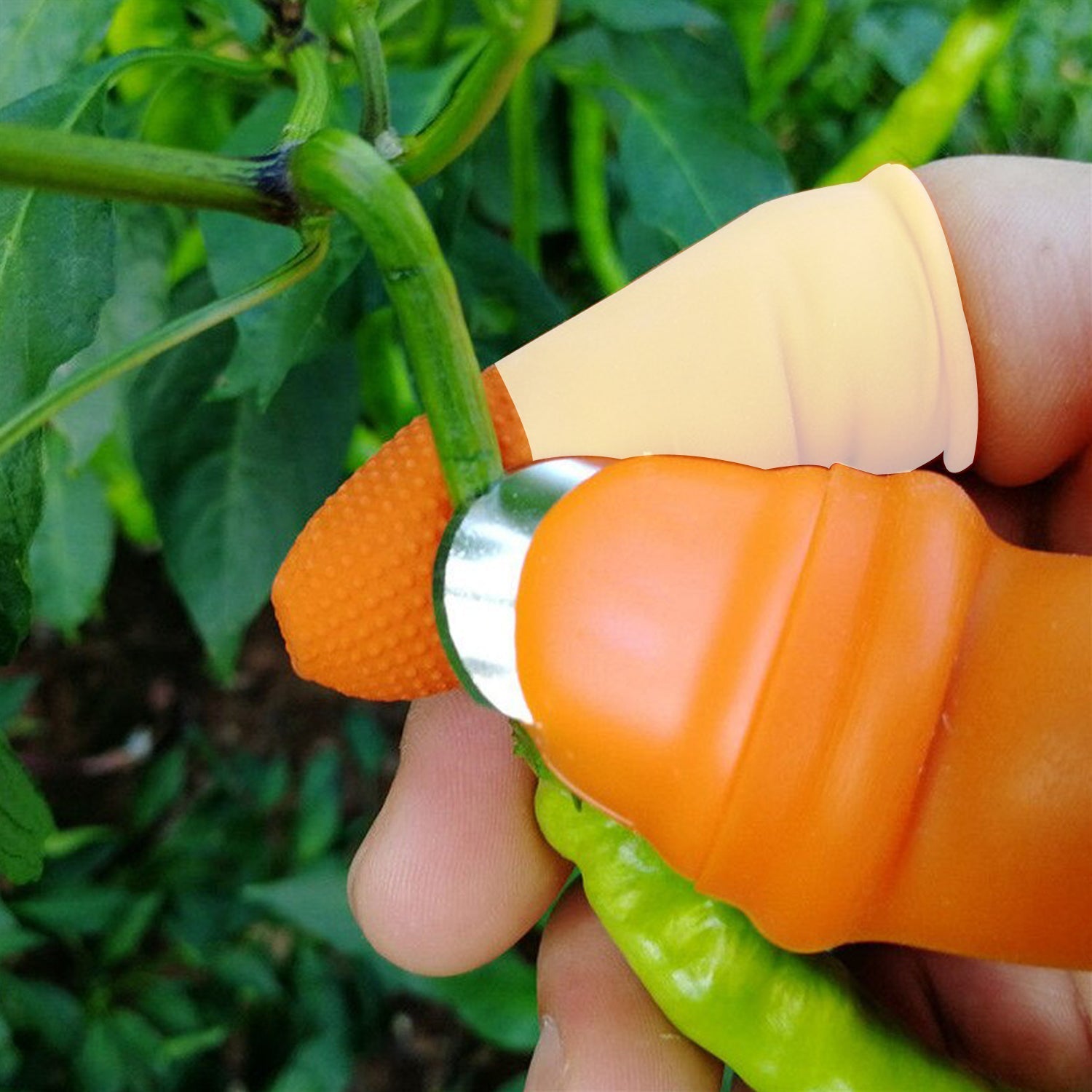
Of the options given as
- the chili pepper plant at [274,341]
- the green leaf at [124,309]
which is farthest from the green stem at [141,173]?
the green leaf at [124,309]

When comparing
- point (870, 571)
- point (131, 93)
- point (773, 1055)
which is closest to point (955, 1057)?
point (773, 1055)

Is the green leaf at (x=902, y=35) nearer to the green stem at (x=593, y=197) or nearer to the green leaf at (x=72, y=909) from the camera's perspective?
the green stem at (x=593, y=197)

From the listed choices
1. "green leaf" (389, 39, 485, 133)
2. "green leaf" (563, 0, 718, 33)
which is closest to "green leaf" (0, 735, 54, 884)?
"green leaf" (389, 39, 485, 133)

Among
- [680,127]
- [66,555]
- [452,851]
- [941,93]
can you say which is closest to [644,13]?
[680,127]

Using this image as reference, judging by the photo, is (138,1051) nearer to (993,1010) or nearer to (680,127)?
(993,1010)

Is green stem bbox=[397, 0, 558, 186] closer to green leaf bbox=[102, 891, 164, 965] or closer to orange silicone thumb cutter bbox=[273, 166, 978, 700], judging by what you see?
orange silicone thumb cutter bbox=[273, 166, 978, 700]

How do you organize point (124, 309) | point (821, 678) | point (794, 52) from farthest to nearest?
1. point (794, 52)
2. point (124, 309)
3. point (821, 678)
